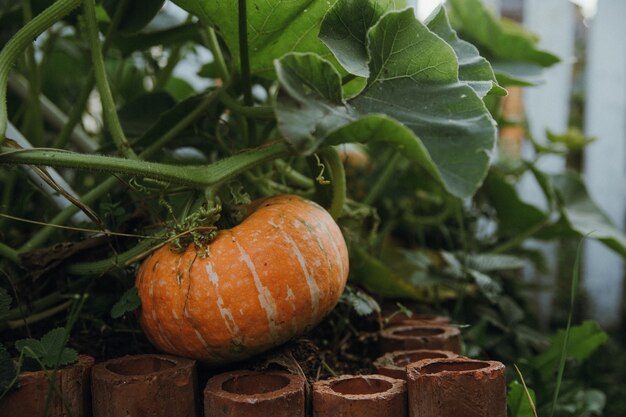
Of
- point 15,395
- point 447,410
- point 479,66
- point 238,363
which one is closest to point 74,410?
point 15,395

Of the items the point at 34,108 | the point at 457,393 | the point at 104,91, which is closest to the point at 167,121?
the point at 104,91

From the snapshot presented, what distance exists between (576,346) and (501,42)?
0.73 m

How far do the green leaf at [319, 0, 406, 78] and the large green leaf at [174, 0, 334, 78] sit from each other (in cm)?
9

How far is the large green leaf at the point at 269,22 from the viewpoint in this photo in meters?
0.81

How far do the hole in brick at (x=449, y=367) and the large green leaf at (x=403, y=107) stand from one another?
0.82ft

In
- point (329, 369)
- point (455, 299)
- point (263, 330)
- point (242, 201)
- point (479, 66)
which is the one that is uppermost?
point (479, 66)

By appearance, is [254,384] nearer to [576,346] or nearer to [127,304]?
[127,304]

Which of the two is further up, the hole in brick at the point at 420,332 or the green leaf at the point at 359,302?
the green leaf at the point at 359,302

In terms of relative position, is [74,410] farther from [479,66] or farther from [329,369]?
[479,66]

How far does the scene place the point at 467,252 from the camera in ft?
4.40

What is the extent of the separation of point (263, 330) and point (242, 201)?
0.59 feet

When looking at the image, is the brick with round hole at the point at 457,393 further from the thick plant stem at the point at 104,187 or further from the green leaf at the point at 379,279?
the thick plant stem at the point at 104,187

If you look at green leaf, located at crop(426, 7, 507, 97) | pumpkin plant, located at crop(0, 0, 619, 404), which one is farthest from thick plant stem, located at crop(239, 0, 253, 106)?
green leaf, located at crop(426, 7, 507, 97)

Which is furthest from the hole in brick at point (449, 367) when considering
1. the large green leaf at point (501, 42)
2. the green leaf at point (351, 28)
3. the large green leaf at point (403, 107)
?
the large green leaf at point (501, 42)
